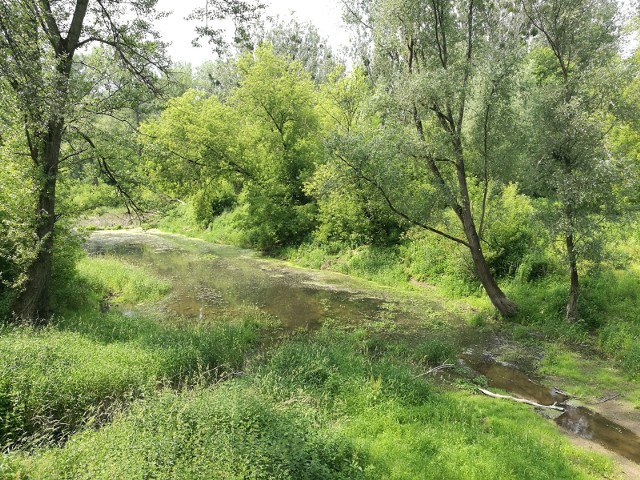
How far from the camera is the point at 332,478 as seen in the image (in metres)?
5.62

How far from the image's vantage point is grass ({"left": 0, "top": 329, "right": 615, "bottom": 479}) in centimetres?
518

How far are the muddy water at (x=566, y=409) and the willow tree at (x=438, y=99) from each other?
406cm

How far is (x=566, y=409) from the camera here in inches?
347

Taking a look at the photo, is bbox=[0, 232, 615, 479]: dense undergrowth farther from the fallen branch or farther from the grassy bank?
the fallen branch

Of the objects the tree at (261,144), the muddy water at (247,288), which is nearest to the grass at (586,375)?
the muddy water at (247,288)

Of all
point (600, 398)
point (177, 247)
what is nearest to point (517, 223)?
point (600, 398)

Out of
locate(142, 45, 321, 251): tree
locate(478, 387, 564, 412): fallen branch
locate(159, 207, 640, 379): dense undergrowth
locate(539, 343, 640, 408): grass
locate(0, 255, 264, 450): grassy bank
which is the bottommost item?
locate(0, 255, 264, 450): grassy bank

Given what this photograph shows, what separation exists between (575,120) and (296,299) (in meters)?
11.4

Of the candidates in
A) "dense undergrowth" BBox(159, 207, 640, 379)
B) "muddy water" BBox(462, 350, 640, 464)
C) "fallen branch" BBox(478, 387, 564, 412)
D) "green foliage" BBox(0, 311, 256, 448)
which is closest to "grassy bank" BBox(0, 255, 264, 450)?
"green foliage" BBox(0, 311, 256, 448)

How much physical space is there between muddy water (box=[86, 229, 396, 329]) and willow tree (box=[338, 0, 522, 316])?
4.41 m

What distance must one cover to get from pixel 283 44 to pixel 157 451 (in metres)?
50.6

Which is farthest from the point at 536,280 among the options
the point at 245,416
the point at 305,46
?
the point at 305,46

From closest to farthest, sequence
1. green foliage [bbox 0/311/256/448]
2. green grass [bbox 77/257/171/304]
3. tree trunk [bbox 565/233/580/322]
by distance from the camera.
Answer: green foliage [bbox 0/311/256/448]
tree trunk [bbox 565/233/580/322]
green grass [bbox 77/257/171/304]

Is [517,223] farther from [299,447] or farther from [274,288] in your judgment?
[299,447]
